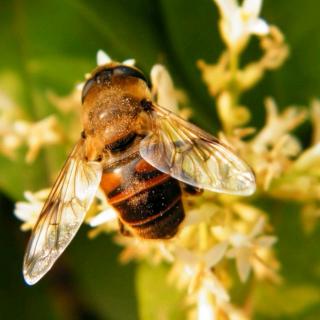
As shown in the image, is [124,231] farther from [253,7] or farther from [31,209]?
[253,7]

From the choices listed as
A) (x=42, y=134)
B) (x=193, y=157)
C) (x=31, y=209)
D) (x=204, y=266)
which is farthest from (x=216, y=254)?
(x=42, y=134)

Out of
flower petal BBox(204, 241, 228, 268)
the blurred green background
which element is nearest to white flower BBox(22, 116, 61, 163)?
the blurred green background

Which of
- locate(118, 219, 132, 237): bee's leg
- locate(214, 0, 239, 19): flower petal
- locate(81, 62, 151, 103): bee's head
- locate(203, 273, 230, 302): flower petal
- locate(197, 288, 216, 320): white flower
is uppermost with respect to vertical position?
locate(81, 62, 151, 103): bee's head

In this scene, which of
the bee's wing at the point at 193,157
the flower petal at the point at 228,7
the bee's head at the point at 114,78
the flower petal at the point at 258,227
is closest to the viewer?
the bee's wing at the point at 193,157

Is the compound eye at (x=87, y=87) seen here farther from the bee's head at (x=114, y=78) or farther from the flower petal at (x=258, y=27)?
the flower petal at (x=258, y=27)

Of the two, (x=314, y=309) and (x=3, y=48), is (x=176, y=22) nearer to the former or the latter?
(x=3, y=48)

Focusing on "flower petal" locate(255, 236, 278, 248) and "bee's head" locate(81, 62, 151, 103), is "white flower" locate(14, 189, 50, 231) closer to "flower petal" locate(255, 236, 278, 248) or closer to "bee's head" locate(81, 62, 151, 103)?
"bee's head" locate(81, 62, 151, 103)

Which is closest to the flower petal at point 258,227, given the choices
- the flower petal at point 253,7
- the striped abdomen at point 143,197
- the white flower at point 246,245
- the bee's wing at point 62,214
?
the white flower at point 246,245
